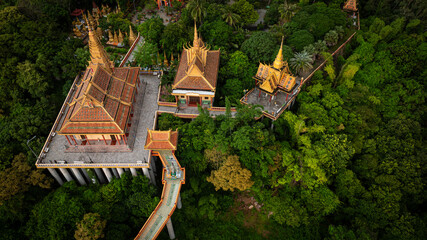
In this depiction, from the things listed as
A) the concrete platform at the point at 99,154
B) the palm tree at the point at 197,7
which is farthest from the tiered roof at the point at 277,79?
the palm tree at the point at 197,7

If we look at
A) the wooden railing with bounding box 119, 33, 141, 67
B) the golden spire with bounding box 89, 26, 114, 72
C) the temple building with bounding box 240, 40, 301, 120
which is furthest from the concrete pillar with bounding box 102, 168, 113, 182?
the temple building with bounding box 240, 40, 301, 120

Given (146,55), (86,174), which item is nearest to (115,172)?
(86,174)

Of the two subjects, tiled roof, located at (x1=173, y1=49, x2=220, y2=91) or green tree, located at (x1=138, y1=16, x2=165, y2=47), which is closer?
tiled roof, located at (x1=173, y1=49, x2=220, y2=91)

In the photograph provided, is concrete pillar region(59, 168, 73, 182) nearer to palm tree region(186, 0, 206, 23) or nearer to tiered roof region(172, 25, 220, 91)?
tiered roof region(172, 25, 220, 91)

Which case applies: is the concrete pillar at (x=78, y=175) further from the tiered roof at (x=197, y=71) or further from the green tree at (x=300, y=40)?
the green tree at (x=300, y=40)

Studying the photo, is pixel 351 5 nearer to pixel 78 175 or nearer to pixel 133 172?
pixel 133 172
